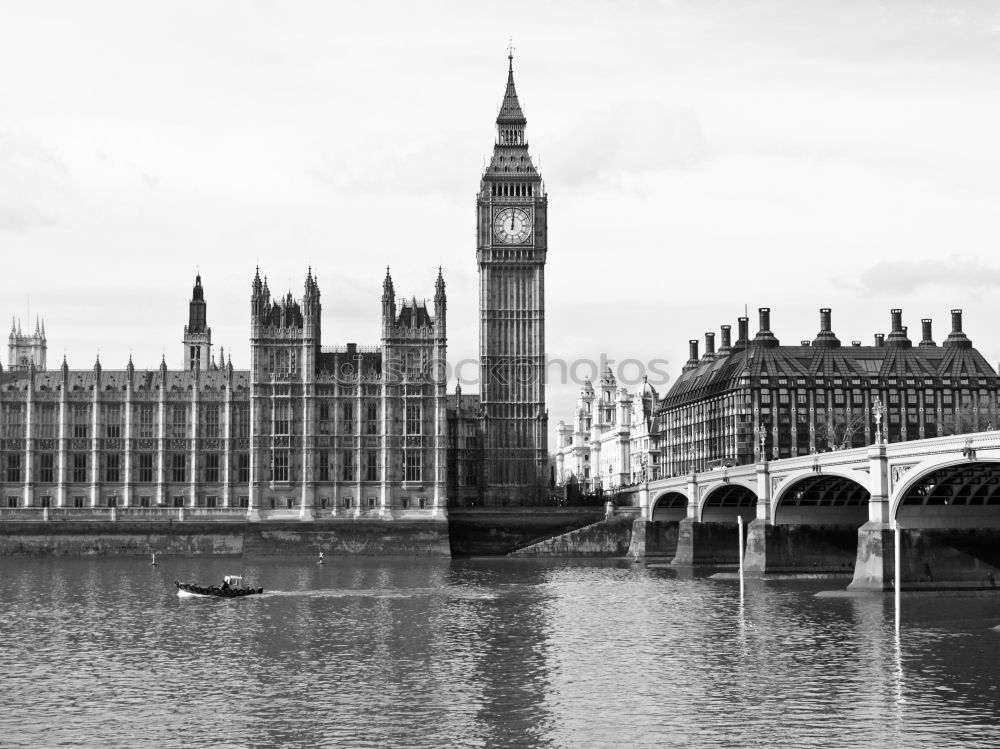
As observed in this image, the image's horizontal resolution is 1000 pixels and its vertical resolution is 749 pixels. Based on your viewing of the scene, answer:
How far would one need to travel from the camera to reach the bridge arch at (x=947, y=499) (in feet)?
304

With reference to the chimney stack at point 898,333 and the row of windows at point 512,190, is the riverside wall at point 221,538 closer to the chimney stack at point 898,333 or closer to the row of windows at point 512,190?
the row of windows at point 512,190

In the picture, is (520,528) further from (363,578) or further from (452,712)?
(452,712)

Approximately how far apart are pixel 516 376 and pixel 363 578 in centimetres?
5696

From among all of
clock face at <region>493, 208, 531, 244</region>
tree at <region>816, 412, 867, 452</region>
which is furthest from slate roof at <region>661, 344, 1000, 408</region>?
clock face at <region>493, 208, 531, 244</region>

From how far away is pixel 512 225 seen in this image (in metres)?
175

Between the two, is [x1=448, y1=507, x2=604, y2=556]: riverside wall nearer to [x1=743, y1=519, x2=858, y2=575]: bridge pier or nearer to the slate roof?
the slate roof

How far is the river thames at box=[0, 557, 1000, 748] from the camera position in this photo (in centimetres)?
5172

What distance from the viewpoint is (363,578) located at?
119312 millimetres

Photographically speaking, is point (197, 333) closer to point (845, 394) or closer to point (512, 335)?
point (512, 335)

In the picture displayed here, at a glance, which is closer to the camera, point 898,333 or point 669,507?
point 669,507

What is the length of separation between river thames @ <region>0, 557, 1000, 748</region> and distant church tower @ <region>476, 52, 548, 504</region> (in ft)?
211

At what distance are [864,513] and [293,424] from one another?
61414 mm

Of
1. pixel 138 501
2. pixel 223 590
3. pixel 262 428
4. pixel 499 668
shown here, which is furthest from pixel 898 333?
pixel 499 668

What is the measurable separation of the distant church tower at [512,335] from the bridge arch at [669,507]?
14.9 metres
